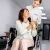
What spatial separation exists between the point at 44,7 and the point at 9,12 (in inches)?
24.2

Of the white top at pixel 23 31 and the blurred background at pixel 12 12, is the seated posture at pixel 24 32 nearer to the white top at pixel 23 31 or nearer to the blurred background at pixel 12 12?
the white top at pixel 23 31

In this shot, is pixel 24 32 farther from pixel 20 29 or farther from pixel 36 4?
pixel 36 4

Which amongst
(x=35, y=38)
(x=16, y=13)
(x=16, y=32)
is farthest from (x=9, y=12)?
(x=35, y=38)

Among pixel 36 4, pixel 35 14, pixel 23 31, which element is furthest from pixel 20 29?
pixel 36 4

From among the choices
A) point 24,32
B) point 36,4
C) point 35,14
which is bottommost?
point 24,32

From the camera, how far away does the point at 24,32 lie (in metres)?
2.65

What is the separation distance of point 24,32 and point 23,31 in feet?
0.08

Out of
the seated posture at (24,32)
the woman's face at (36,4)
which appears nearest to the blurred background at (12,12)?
the woman's face at (36,4)

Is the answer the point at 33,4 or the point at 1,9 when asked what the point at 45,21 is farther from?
the point at 1,9

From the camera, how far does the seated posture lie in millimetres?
2623

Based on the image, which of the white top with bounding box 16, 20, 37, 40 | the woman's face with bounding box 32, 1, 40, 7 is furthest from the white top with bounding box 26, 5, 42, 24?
the white top with bounding box 16, 20, 37, 40

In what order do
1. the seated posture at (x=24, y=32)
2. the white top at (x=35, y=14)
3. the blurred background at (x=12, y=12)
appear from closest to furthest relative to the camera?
the seated posture at (x=24, y=32)
the white top at (x=35, y=14)
the blurred background at (x=12, y=12)

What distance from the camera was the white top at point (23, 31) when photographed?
2.63m

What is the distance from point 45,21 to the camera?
9.51ft
